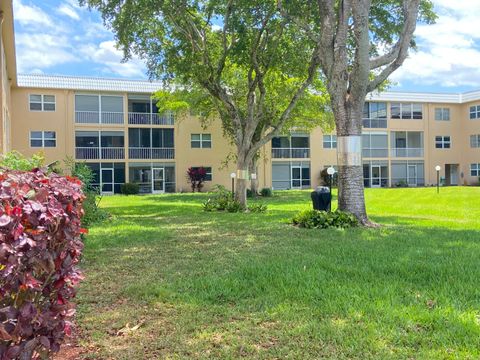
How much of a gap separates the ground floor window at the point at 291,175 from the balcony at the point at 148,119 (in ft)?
30.9

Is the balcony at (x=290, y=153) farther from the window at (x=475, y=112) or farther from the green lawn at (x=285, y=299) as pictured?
the green lawn at (x=285, y=299)

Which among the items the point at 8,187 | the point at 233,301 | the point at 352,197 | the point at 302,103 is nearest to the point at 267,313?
the point at 233,301

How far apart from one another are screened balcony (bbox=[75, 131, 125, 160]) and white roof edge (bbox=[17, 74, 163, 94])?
318 centimetres

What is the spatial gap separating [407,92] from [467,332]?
4145 centimetres

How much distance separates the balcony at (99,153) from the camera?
33.8 metres

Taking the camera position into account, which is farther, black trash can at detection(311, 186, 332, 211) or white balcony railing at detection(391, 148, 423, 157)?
white balcony railing at detection(391, 148, 423, 157)

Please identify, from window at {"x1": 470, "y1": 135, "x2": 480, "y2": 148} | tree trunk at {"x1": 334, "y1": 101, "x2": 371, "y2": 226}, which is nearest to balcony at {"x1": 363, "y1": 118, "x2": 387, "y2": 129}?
window at {"x1": 470, "y1": 135, "x2": 480, "y2": 148}

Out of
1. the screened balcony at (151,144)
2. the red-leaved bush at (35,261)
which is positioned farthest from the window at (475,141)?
the red-leaved bush at (35,261)

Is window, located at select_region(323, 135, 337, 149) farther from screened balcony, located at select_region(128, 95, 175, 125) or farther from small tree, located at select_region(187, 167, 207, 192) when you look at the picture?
screened balcony, located at select_region(128, 95, 175, 125)

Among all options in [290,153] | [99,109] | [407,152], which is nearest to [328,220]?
[99,109]

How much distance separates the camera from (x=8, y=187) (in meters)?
2.24

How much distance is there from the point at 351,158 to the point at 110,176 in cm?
2689

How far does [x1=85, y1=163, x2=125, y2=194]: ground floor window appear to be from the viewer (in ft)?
113

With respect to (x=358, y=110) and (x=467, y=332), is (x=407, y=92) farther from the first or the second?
(x=467, y=332)
